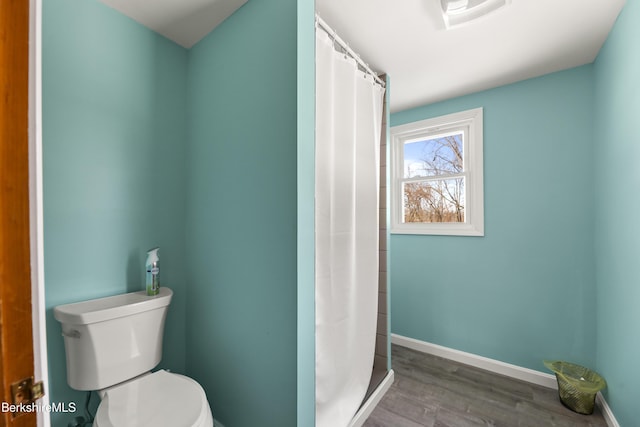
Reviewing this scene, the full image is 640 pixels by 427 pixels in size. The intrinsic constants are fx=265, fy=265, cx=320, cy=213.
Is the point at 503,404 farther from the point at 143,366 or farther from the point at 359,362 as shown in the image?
the point at 143,366

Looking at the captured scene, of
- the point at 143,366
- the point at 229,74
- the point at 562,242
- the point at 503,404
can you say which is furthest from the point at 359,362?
the point at 229,74

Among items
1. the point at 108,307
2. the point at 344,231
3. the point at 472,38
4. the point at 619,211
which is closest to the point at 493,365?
the point at 619,211

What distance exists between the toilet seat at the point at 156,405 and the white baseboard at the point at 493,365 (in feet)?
6.64

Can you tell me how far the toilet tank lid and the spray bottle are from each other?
1.3 inches

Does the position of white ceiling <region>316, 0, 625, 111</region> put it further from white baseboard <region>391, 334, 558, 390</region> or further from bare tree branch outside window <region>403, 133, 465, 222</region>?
white baseboard <region>391, 334, 558, 390</region>

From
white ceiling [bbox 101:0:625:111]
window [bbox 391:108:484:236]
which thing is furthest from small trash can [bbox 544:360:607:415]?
white ceiling [bbox 101:0:625:111]

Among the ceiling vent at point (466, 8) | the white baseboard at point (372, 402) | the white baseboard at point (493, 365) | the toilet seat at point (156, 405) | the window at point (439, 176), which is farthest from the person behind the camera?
the window at point (439, 176)

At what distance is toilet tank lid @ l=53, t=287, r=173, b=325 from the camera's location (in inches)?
45.1

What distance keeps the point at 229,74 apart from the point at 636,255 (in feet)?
7.34

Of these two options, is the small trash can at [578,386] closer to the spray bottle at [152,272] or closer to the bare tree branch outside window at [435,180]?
the bare tree branch outside window at [435,180]

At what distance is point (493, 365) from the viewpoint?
214 centimetres

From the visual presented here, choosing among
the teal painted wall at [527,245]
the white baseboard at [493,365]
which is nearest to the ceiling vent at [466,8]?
the teal painted wall at [527,245]

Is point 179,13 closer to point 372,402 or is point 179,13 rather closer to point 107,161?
point 107,161

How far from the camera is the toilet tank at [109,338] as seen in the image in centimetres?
116
